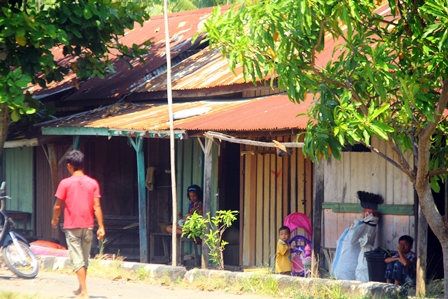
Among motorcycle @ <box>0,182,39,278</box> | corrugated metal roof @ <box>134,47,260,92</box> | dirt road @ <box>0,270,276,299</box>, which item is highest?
corrugated metal roof @ <box>134,47,260,92</box>

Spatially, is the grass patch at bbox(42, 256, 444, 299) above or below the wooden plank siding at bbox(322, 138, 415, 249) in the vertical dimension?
below

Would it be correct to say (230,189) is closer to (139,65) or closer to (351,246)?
(351,246)

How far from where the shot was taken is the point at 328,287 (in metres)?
9.42

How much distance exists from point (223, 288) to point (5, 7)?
17.1 feet

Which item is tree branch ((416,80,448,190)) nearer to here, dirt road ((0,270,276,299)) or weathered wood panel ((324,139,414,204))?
dirt road ((0,270,276,299))

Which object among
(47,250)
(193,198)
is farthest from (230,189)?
(47,250)

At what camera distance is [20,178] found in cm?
1755

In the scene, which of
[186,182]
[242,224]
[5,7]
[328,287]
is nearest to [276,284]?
[328,287]

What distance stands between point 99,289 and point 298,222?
312cm

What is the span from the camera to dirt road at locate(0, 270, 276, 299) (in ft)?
32.0

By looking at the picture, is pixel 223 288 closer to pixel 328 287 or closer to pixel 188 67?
pixel 328 287

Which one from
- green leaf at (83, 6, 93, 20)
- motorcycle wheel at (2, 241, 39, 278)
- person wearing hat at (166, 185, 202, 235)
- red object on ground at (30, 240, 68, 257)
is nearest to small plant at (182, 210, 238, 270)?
person wearing hat at (166, 185, 202, 235)

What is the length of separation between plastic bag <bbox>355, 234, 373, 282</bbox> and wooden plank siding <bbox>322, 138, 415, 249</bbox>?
10.6 inches

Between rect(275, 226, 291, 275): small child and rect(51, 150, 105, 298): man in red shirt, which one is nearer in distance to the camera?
rect(51, 150, 105, 298): man in red shirt
